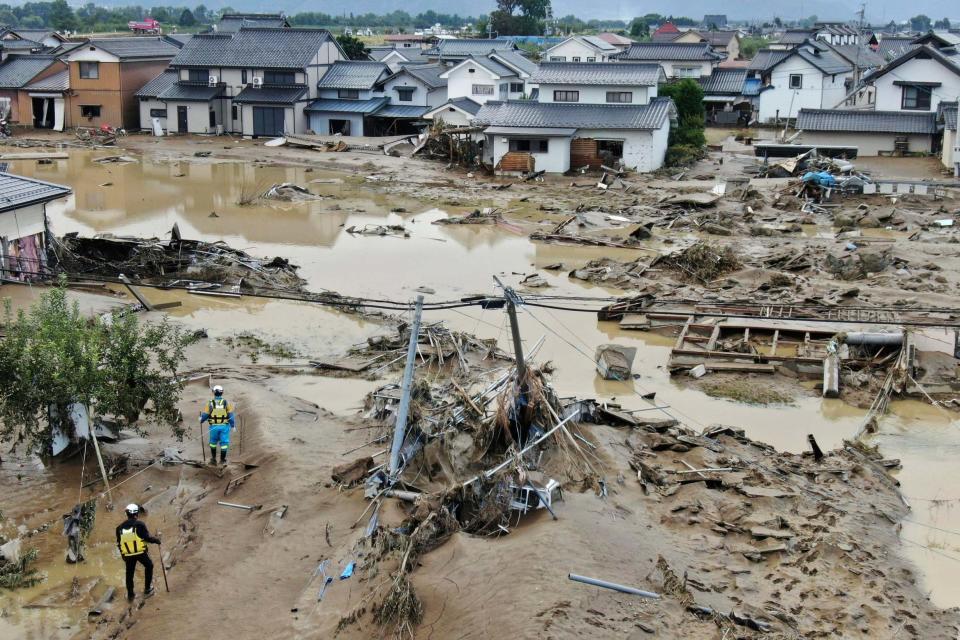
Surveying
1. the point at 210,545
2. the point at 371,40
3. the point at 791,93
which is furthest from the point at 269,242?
the point at 371,40

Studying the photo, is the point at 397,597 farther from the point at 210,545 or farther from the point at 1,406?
the point at 1,406

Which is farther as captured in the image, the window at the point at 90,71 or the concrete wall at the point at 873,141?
the window at the point at 90,71

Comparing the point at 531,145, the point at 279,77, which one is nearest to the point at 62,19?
the point at 279,77

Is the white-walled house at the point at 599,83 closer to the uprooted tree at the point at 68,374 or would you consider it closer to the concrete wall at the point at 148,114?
the concrete wall at the point at 148,114

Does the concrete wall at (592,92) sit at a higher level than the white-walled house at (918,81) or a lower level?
lower

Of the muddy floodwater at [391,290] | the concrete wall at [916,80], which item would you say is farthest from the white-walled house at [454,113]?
the concrete wall at [916,80]
